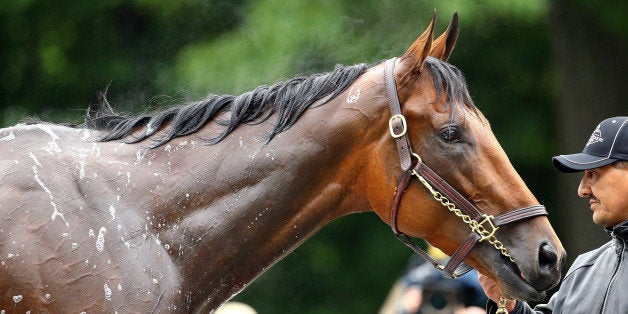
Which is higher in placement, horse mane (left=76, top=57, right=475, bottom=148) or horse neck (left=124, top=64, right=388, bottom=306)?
horse mane (left=76, top=57, right=475, bottom=148)

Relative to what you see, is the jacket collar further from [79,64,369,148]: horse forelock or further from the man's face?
[79,64,369,148]: horse forelock

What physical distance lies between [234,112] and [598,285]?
165 cm

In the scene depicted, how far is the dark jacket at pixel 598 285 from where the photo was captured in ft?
12.2

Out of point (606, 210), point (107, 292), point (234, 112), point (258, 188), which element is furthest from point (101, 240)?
point (606, 210)

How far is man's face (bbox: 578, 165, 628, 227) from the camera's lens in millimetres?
3736

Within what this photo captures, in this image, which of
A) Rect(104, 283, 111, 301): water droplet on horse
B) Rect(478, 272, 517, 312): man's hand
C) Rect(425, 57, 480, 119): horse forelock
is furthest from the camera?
Rect(478, 272, 517, 312): man's hand

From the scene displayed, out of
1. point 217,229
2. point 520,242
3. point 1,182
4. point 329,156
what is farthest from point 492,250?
point 1,182

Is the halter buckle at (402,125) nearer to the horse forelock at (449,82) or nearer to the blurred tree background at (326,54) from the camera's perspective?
the horse forelock at (449,82)

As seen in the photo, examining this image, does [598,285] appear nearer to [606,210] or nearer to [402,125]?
[606,210]

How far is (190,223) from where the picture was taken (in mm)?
3580

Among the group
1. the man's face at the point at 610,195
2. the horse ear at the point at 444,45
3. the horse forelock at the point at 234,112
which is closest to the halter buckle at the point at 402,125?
the horse forelock at the point at 234,112

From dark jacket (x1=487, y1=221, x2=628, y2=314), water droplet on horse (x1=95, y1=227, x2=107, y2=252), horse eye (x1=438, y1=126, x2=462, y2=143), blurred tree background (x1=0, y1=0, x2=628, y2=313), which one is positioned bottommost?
blurred tree background (x1=0, y1=0, x2=628, y2=313)

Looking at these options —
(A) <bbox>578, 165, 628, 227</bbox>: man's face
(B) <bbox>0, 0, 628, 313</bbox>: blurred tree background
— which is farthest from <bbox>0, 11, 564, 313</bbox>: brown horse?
(B) <bbox>0, 0, 628, 313</bbox>: blurred tree background

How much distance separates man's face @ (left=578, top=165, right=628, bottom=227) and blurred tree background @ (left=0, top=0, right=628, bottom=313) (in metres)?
4.24
